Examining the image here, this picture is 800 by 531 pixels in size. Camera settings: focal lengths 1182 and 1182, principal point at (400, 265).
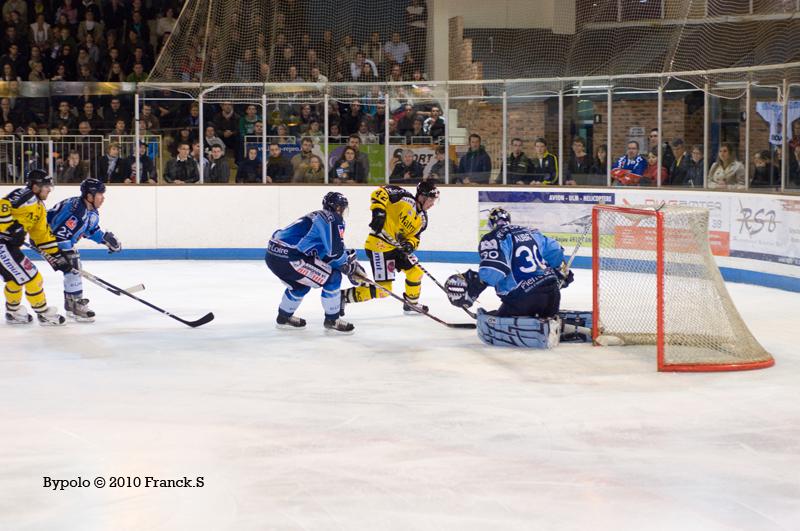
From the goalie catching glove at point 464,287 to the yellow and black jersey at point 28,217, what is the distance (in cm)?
266

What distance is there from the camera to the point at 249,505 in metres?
3.74

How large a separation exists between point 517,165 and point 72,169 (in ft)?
14.5

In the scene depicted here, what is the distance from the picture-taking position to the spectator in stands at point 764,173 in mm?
9539

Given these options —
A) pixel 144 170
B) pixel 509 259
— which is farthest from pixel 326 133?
pixel 509 259

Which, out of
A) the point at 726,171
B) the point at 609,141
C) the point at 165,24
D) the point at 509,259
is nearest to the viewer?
the point at 509,259

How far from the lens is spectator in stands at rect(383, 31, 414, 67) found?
12.0 m

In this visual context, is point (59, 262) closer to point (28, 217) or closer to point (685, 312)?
point (28, 217)

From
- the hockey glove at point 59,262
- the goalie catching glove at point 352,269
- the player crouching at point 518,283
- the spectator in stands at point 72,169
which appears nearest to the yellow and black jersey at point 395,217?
the goalie catching glove at point 352,269

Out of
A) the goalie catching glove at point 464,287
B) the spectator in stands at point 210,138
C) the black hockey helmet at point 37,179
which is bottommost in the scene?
the goalie catching glove at point 464,287

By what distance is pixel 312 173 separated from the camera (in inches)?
468

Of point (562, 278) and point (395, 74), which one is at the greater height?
point (395, 74)

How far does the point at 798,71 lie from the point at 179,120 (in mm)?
5965

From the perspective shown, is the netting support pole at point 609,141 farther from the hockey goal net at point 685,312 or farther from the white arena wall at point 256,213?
the hockey goal net at point 685,312

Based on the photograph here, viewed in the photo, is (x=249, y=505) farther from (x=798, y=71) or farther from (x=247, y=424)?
(x=798, y=71)
